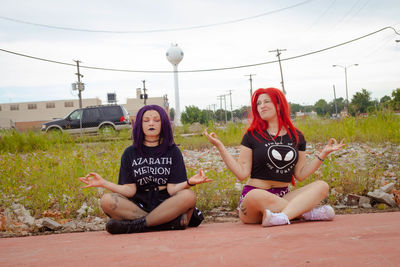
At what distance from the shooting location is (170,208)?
3.14 meters

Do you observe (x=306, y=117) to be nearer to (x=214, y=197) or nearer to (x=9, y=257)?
(x=214, y=197)

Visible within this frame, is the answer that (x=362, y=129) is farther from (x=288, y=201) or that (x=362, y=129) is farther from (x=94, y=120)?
(x=94, y=120)

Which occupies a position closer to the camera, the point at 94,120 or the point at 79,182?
the point at 79,182

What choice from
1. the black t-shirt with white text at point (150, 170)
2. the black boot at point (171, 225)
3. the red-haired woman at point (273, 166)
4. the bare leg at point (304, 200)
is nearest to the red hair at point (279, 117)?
the red-haired woman at point (273, 166)

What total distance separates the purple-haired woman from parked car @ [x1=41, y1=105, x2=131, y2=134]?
490 inches

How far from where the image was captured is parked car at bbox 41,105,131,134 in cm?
1560

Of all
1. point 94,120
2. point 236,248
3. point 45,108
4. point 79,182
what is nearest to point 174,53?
point 94,120

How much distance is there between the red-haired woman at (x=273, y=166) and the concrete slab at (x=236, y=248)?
0.24 m

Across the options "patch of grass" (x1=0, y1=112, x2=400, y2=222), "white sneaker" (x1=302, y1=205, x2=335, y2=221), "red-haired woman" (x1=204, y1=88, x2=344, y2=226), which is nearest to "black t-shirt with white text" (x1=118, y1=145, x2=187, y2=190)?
"red-haired woman" (x1=204, y1=88, x2=344, y2=226)

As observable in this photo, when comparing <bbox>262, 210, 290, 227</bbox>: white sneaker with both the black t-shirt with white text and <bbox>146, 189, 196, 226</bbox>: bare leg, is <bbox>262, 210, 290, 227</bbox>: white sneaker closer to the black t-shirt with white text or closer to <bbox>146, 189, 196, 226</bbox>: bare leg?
<bbox>146, 189, 196, 226</bbox>: bare leg

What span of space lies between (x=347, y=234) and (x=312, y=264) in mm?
773

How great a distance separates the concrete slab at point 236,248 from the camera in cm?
198

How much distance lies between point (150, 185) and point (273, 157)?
1.14 meters

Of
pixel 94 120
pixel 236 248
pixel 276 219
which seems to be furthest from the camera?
pixel 94 120
